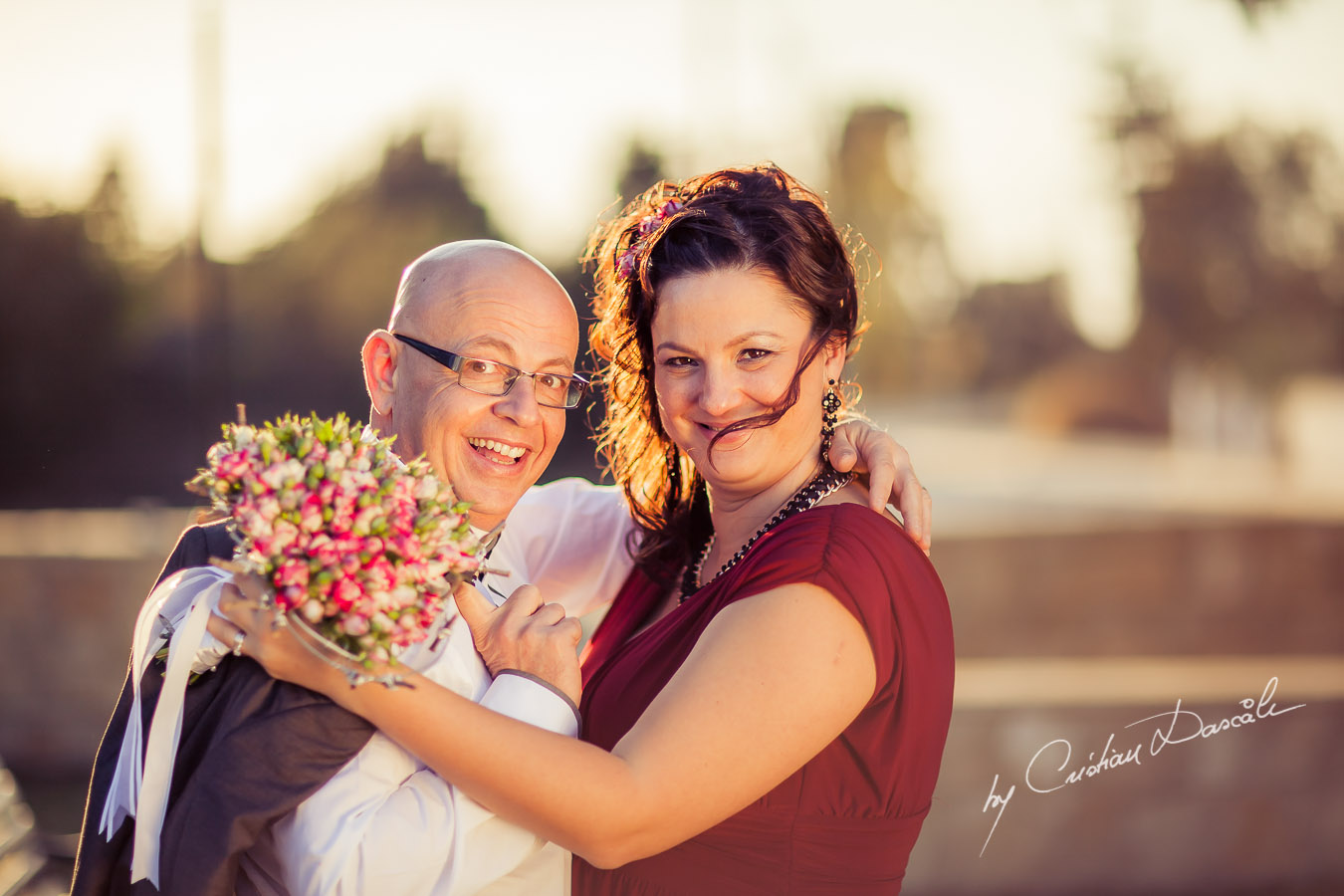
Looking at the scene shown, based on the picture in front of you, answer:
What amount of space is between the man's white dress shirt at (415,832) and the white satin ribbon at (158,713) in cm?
24

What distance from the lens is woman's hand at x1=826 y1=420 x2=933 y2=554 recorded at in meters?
2.82

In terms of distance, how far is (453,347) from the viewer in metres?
3.07

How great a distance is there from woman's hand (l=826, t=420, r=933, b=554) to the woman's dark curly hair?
0.25m

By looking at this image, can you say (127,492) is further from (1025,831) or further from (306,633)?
(306,633)

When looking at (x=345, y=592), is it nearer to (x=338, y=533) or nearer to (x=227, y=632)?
(x=338, y=533)

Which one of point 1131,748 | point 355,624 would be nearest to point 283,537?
point 355,624

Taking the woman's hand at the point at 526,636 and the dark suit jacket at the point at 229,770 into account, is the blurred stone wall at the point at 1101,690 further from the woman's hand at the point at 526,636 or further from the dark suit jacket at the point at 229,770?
the dark suit jacket at the point at 229,770

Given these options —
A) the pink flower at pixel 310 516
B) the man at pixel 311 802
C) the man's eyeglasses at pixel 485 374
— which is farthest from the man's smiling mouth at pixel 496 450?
the pink flower at pixel 310 516

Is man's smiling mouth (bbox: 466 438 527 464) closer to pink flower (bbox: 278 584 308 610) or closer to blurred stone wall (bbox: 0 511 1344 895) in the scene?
pink flower (bbox: 278 584 308 610)

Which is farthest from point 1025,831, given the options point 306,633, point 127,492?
point 127,492

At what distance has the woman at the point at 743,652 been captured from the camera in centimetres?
221

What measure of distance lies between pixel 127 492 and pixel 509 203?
12877 millimetres

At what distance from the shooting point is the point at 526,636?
244 cm

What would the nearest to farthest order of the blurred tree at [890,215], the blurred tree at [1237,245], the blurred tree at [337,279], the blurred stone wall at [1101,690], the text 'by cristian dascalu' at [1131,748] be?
the text 'by cristian dascalu' at [1131,748] → the blurred stone wall at [1101,690] → the blurred tree at [1237,245] → the blurred tree at [890,215] → the blurred tree at [337,279]
